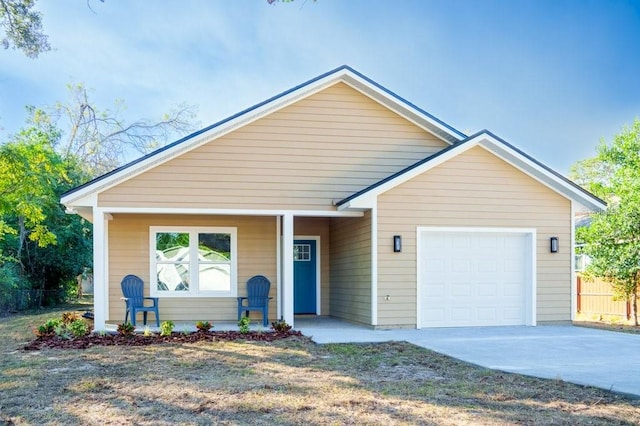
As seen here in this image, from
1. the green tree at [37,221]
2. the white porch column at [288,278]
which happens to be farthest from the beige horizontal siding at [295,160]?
the green tree at [37,221]

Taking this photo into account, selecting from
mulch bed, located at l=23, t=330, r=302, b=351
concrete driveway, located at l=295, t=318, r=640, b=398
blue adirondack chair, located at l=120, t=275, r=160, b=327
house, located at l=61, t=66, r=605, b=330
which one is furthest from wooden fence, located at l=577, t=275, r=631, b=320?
blue adirondack chair, located at l=120, t=275, r=160, b=327

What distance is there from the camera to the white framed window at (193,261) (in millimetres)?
12266

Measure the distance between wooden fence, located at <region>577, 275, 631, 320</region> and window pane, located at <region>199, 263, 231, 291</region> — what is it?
35.5 ft

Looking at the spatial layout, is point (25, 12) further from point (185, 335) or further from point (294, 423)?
point (294, 423)

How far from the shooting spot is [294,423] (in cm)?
470

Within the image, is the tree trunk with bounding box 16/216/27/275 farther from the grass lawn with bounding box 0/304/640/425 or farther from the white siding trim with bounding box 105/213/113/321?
the grass lawn with bounding box 0/304/640/425

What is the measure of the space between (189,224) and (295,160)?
2.70 meters

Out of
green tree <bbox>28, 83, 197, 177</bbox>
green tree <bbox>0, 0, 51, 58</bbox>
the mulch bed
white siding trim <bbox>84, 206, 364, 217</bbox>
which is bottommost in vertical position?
the mulch bed

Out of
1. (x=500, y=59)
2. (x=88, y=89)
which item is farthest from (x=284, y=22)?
(x=88, y=89)

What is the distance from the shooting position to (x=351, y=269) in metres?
12.2

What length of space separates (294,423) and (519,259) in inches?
323

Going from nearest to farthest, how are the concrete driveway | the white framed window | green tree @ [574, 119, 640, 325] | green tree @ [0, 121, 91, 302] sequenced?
the concrete driveway
the white framed window
green tree @ [0, 121, 91, 302]
green tree @ [574, 119, 640, 325]

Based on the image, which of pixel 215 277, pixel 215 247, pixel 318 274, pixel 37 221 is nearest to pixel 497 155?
pixel 318 274

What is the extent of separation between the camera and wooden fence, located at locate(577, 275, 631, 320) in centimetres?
1655
